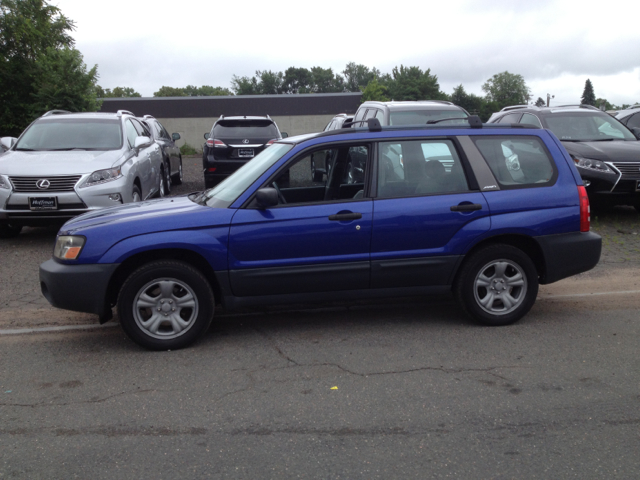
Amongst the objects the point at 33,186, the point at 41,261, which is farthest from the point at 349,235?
the point at 33,186

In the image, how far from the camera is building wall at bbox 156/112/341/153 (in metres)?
49.0

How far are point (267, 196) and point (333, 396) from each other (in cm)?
169

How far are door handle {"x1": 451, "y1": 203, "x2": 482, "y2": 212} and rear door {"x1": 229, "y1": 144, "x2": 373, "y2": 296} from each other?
72cm

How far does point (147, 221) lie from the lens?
4.99 meters

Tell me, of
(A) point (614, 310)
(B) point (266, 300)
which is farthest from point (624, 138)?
(B) point (266, 300)

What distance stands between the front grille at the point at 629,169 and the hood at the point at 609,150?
73mm

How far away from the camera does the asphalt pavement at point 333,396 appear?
131 inches

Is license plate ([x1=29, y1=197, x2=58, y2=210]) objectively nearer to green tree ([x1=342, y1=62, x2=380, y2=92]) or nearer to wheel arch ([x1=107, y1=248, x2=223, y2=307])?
wheel arch ([x1=107, y1=248, x2=223, y2=307])

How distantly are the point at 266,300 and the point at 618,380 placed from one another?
265 cm

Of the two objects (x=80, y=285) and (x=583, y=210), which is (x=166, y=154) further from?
(x=583, y=210)

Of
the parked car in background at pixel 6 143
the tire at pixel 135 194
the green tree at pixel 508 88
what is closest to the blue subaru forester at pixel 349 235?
the tire at pixel 135 194

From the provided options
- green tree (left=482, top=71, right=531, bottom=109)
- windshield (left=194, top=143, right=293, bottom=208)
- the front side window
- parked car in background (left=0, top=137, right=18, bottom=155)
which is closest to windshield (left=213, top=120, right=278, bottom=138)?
parked car in background (left=0, top=137, right=18, bottom=155)

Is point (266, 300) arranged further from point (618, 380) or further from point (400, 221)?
point (618, 380)

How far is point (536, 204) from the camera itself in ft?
18.0
